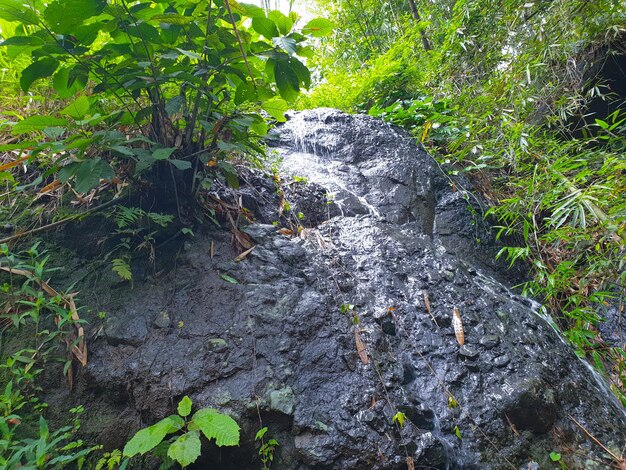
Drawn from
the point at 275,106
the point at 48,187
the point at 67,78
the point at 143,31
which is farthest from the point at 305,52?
the point at 48,187

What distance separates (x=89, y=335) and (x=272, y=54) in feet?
5.73

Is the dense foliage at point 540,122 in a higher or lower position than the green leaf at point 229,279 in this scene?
higher

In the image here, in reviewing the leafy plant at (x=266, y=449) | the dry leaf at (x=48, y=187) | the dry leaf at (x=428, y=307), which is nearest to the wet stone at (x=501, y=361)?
the dry leaf at (x=428, y=307)

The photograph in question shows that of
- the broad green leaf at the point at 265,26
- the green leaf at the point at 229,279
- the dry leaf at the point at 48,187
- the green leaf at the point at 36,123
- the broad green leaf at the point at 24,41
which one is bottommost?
the green leaf at the point at 229,279

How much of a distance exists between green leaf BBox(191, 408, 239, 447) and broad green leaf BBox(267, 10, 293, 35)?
1784 millimetres

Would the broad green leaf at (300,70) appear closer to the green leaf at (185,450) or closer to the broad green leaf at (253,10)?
the broad green leaf at (253,10)

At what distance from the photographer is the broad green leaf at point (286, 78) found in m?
1.66

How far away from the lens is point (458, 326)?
2203mm

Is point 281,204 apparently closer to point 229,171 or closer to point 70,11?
point 229,171

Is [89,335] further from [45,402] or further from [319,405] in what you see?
[319,405]

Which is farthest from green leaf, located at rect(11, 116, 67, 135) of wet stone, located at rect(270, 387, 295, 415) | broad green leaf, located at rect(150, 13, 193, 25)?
wet stone, located at rect(270, 387, 295, 415)

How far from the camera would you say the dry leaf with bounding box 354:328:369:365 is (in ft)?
6.18

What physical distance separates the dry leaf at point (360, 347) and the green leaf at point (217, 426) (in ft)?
2.69

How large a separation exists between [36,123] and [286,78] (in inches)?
45.9
